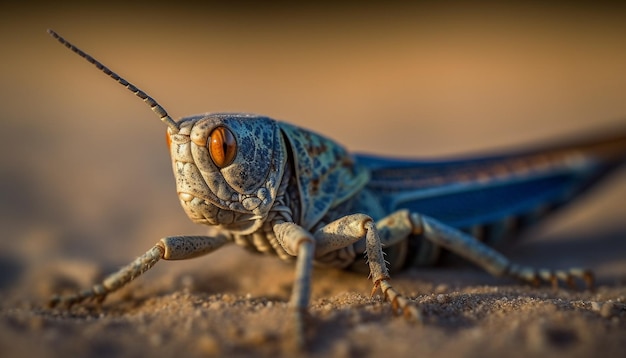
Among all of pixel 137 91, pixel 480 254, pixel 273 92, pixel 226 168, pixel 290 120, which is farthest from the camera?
pixel 273 92

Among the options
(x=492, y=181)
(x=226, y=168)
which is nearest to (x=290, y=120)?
(x=492, y=181)

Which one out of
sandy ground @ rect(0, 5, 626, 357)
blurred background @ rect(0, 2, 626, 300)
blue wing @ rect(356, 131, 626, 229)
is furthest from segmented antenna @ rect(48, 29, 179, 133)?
blurred background @ rect(0, 2, 626, 300)

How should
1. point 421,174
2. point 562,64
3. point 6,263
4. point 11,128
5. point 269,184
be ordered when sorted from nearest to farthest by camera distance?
point 269,184
point 421,174
point 6,263
point 11,128
point 562,64

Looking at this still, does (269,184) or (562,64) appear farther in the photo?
(562,64)

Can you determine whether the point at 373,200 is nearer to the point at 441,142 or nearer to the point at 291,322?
the point at 291,322

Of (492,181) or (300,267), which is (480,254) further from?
(300,267)

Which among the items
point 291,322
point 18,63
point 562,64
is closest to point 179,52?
point 18,63

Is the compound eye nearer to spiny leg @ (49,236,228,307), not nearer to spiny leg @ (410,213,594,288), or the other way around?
spiny leg @ (49,236,228,307)

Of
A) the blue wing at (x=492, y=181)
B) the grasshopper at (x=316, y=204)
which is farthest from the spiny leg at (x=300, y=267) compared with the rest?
the blue wing at (x=492, y=181)
